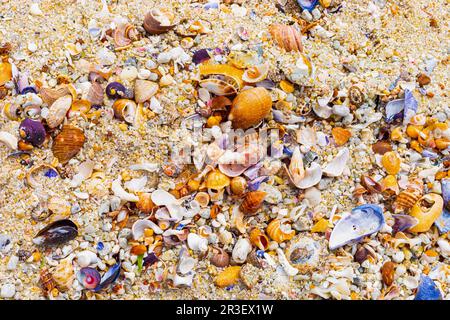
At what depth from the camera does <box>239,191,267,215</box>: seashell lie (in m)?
2.71

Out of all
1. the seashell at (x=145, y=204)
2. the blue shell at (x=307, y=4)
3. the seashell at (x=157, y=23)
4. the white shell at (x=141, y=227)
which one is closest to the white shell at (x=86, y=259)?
the white shell at (x=141, y=227)

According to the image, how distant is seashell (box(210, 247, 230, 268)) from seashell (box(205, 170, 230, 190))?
334mm

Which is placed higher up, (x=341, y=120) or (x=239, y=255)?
(x=341, y=120)

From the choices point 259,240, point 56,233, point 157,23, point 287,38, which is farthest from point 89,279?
point 287,38

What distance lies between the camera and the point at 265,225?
2779 mm

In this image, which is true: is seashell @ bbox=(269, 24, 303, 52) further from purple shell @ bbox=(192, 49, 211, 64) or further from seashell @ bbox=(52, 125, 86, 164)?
seashell @ bbox=(52, 125, 86, 164)

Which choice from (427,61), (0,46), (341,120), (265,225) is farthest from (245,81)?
(0,46)

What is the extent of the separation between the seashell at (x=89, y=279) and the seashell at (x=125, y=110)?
84 cm

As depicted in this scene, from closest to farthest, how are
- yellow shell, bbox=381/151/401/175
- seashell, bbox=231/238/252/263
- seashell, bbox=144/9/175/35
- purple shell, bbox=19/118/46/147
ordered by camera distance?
1. seashell, bbox=231/238/252/263
2. purple shell, bbox=19/118/46/147
3. yellow shell, bbox=381/151/401/175
4. seashell, bbox=144/9/175/35

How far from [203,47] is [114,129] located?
Result: 740mm

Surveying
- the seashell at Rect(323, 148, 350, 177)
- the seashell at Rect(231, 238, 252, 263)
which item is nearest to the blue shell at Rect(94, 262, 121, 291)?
the seashell at Rect(231, 238, 252, 263)

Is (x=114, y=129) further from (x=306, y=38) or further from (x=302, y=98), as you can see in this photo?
(x=306, y=38)

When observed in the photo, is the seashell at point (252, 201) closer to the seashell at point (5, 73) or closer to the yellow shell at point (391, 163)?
the yellow shell at point (391, 163)

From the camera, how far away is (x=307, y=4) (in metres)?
3.45
